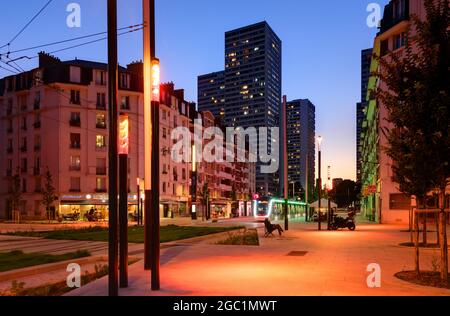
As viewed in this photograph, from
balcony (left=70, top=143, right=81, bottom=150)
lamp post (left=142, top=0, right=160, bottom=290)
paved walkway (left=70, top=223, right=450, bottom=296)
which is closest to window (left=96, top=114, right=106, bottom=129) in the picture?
balcony (left=70, top=143, right=81, bottom=150)

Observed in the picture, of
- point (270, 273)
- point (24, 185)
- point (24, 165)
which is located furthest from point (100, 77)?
point (270, 273)

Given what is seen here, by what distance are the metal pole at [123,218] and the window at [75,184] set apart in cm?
5580

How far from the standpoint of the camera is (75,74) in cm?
6288

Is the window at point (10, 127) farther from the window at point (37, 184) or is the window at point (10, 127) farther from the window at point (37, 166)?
the window at point (37, 184)

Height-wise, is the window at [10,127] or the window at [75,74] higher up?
the window at [75,74]

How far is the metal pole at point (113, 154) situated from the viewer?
806 cm

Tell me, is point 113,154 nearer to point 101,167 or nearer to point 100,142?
point 101,167

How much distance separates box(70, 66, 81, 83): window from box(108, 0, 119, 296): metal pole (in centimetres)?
5708

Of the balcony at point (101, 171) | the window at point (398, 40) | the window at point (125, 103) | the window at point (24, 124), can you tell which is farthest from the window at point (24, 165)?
the window at point (398, 40)

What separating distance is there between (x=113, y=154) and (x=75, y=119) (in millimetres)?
58701

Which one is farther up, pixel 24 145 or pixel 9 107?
pixel 9 107

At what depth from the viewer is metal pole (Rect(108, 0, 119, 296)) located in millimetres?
8062
